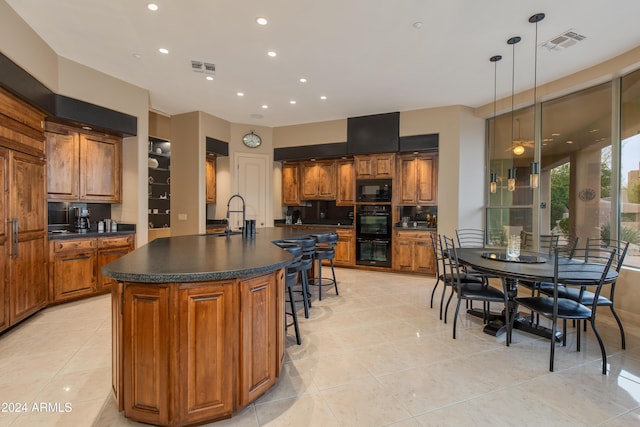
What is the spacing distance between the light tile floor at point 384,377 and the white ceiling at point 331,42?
10.2 feet

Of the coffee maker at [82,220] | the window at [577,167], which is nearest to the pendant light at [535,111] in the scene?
the window at [577,167]

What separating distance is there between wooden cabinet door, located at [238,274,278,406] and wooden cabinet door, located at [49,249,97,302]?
3397 millimetres

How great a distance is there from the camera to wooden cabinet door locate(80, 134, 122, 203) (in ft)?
13.7

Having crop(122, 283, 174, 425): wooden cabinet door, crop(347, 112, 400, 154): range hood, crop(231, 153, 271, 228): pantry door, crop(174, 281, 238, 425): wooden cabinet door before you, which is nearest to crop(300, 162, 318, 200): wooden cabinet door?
crop(231, 153, 271, 228): pantry door

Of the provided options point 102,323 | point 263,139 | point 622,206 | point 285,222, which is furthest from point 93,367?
point 622,206

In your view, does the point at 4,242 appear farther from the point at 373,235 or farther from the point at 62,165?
the point at 373,235

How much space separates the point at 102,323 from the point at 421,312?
365cm

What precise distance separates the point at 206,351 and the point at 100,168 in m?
3.90

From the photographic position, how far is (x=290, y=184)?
7.09 meters

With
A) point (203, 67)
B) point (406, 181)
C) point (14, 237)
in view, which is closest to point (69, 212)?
point (14, 237)

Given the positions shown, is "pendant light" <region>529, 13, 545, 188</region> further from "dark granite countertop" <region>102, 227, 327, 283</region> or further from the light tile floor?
"dark granite countertop" <region>102, 227, 327, 283</region>

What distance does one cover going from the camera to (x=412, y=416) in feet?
6.18

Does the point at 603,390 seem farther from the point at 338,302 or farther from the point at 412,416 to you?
the point at 338,302

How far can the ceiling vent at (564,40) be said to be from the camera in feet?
10.3
